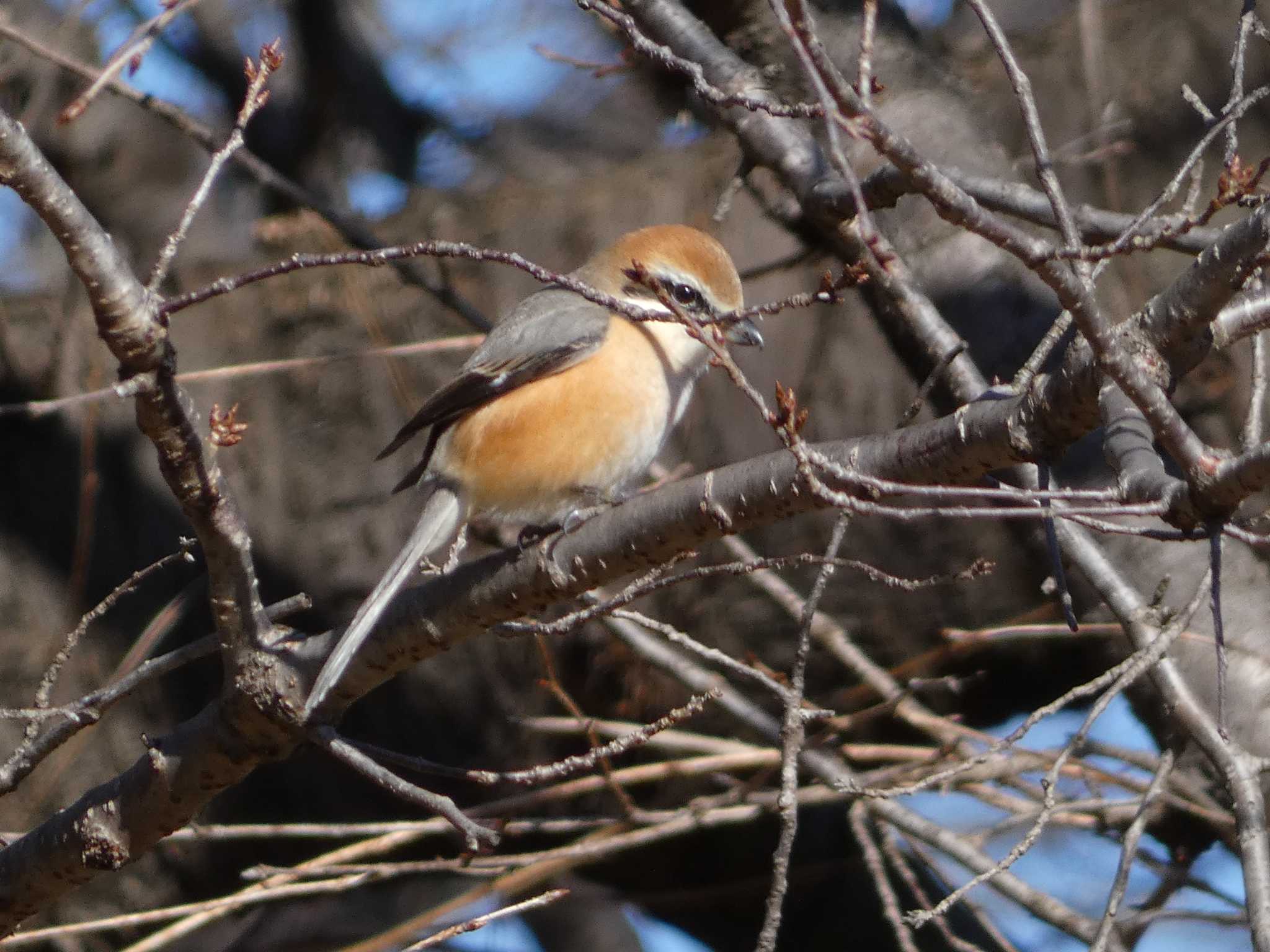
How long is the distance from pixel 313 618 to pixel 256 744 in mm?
1554

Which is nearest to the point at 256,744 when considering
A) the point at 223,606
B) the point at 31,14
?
the point at 223,606

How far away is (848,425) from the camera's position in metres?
3.89

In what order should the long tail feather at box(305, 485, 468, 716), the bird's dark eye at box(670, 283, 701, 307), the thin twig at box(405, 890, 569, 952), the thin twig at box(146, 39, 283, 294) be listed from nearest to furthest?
the thin twig at box(146, 39, 283, 294) → the thin twig at box(405, 890, 569, 952) → the long tail feather at box(305, 485, 468, 716) → the bird's dark eye at box(670, 283, 701, 307)

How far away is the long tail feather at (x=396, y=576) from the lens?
236 cm

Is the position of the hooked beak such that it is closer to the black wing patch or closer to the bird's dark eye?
the bird's dark eye

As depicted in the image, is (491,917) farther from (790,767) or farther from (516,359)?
(516,359)

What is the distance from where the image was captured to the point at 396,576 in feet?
8.96

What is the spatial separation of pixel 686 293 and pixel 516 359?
0.52 metres

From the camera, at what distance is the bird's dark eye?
11.5 feet

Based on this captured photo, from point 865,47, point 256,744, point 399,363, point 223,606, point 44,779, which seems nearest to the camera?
point 865,47

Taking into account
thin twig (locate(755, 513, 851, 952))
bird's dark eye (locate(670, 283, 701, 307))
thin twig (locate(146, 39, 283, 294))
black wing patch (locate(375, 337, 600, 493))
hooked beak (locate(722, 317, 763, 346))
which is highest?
bird's dark eye (locate(670, 283, 701, 307))

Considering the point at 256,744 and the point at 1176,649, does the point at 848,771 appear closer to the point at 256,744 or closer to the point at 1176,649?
the point at 1176,649

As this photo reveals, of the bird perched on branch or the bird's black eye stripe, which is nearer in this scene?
the bird perched on branch

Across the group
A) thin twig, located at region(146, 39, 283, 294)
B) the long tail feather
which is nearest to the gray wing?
the long tail feather
